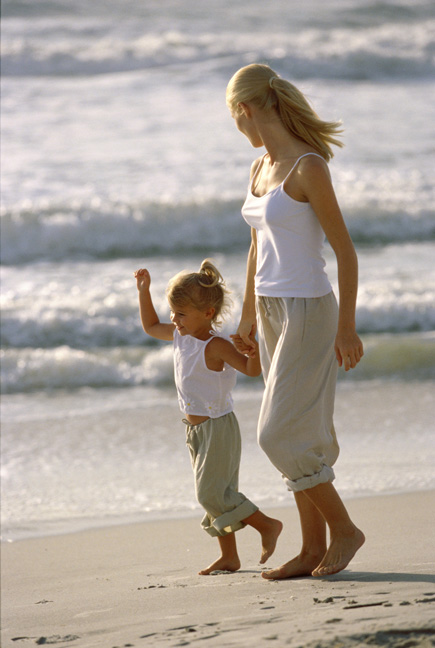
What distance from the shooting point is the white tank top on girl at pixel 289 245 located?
2.62m

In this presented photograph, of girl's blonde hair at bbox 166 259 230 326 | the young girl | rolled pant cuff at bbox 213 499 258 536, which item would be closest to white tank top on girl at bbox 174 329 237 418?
the young girl

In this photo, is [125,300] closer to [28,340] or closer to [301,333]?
[28,340]

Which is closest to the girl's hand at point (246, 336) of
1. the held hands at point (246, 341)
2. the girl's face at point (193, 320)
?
the held hands at point (246, 341)

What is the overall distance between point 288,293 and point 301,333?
0.44 feet

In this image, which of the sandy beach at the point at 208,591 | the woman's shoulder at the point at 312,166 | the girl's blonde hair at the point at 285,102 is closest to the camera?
the sandy beach at the point at 208,591

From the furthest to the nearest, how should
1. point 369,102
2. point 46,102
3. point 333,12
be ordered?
point 333,12, point 369,102, point 46,102

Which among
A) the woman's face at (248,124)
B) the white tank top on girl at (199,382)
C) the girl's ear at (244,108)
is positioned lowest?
the white tank top on girl at (199,382)

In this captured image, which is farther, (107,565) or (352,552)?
(107,565)

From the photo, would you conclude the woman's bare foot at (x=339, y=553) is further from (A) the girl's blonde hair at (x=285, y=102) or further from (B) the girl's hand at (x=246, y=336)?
(A) the girl's blonde hair at (x=285, y=102)

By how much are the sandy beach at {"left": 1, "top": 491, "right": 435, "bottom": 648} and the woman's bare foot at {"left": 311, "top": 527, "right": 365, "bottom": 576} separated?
0.04m

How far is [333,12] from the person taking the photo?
64.5 ft

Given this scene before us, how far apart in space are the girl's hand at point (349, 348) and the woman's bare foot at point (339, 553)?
60 centimetres

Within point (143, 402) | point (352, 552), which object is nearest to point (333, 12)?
point (143, 402)

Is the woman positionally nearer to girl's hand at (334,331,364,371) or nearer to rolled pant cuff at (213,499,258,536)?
girl's hand at (334,331,364,371)
